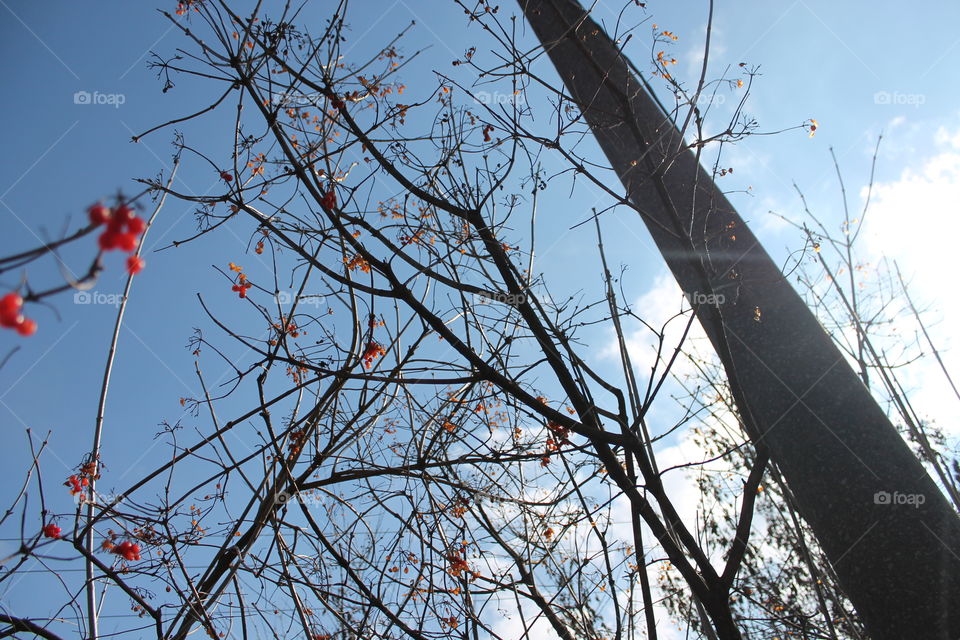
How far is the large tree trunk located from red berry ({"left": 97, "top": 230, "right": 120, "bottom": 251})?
1443mm

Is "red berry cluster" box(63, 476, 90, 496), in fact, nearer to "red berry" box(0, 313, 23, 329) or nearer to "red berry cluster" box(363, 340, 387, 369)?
"red berry cluster" box(363, 340, 387, 369)

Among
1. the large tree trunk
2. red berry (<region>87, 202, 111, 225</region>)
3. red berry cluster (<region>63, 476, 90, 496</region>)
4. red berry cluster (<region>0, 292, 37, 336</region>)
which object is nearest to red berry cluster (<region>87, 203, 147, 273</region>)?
red berry (<region>87, 202, 111, 225</region>)

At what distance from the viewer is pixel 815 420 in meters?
1.97

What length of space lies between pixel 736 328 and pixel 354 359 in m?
1.46

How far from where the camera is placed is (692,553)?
146 cm

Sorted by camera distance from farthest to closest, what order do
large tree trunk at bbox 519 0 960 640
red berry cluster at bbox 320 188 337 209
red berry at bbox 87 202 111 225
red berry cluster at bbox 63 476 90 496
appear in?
1. red berry cluster at bbox 63 476 90 496
2. large tree trunk at bbox 519 0 960 640
3. red berry cluster at bbox 320 188 337 209
4. red berry at bbox 87 202 111 225

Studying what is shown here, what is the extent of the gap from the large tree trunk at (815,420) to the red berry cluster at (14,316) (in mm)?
1514

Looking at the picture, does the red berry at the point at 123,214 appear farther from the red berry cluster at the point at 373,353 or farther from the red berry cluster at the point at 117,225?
the red berry cluster at the point at 373,353

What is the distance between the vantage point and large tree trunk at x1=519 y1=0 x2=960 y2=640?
5.37 feet

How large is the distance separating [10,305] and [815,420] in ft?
7.14

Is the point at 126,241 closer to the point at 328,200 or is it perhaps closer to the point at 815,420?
the point at 328,200

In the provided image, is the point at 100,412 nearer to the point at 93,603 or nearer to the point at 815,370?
the point at 93,603

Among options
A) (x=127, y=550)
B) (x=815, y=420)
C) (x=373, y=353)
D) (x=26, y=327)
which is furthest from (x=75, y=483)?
(x=815, y=420)

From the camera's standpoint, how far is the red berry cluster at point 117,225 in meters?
0.61
